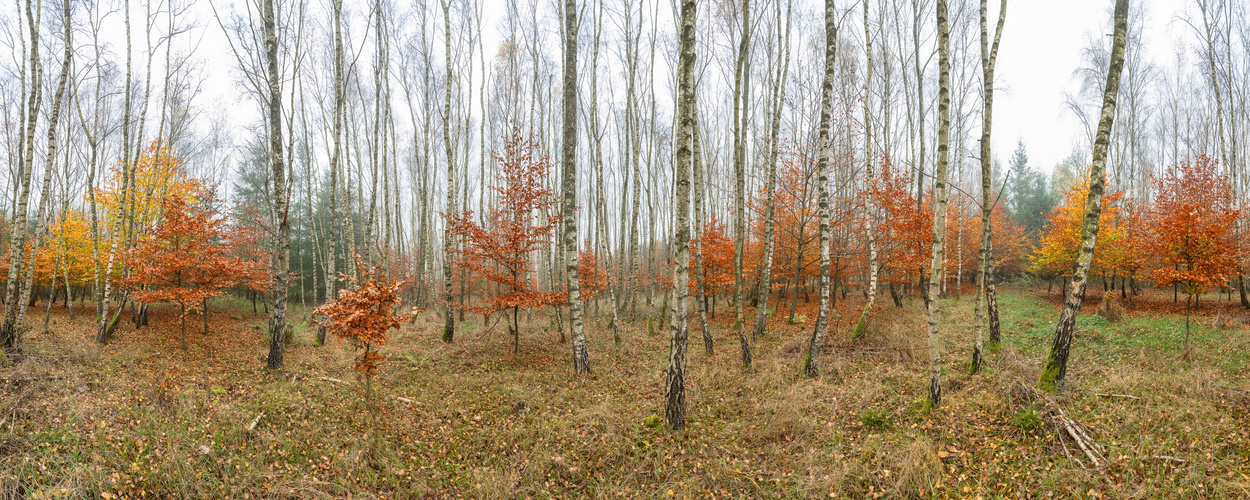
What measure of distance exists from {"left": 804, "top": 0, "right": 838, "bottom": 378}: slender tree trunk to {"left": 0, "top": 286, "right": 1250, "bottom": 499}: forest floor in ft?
1.85

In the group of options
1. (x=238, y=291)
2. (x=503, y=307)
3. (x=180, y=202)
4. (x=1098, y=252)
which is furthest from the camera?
(x=238, y=291)

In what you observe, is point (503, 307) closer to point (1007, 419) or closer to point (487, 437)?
point (487, 437)

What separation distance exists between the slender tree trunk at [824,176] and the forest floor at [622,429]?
562 millimetres

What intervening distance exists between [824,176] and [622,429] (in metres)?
5.27

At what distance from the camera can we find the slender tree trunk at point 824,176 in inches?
278

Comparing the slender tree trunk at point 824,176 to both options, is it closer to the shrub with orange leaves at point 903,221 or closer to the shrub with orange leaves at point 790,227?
the shrub with orange leaves at point 790,227

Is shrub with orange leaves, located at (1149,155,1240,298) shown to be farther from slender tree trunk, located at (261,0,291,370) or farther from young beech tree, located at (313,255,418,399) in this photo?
slender tree trunk, located at (261,0,291,370)

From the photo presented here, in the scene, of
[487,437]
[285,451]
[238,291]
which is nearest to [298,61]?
[285,451]

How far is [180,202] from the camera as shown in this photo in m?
10.3

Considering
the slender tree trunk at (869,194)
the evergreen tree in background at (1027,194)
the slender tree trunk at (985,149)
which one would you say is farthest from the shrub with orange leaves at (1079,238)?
the slender tree trunk at (985,149)

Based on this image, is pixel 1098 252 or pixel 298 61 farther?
pixel 1098 252

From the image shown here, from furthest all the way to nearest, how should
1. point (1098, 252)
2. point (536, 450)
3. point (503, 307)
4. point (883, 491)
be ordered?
point (1098, 252), point (503, 307), point (536, 450), point (883, 491)

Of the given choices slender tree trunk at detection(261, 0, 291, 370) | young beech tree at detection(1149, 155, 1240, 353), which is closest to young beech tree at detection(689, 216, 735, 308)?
young beech tree at detection(1149, 155, 1240, 353)

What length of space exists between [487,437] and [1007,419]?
6.32 meters
